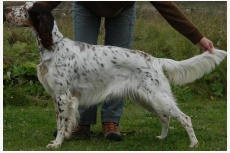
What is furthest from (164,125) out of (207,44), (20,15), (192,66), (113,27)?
(20,15)

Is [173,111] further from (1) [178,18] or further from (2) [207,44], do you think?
(1) [178,18]

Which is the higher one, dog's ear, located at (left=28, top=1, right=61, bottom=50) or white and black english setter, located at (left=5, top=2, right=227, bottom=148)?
dog's ear, located at (left=28, top=1, right=61, bottom=50)

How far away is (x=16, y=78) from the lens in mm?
6938

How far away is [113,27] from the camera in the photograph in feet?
16.0

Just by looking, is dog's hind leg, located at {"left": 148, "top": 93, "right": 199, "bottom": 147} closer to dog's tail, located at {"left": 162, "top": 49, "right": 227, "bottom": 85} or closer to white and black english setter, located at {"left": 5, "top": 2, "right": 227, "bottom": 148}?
white and black english setter, located at {"left": 5, "top": 2, "right": 227, "bottom": 148}

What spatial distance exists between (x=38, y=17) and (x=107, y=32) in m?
0.83

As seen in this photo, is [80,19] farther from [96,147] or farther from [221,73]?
[221,73]

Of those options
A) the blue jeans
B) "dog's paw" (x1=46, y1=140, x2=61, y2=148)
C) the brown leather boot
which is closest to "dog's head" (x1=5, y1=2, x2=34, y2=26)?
the blue jeans

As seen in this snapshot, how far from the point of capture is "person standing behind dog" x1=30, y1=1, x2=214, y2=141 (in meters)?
4.60

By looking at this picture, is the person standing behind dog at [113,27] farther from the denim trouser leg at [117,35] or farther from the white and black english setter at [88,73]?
the white and black english setter at [88,73]

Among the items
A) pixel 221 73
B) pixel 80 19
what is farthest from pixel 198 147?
pixel 221 73

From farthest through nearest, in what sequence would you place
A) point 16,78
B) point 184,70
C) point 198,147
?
point 16,78 < point 184,70 < point 198,147

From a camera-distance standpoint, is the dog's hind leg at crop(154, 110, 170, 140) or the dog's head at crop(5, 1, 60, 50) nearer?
the dog's head at crop(5, 1, 60, 50)

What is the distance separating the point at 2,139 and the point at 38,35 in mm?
1000
